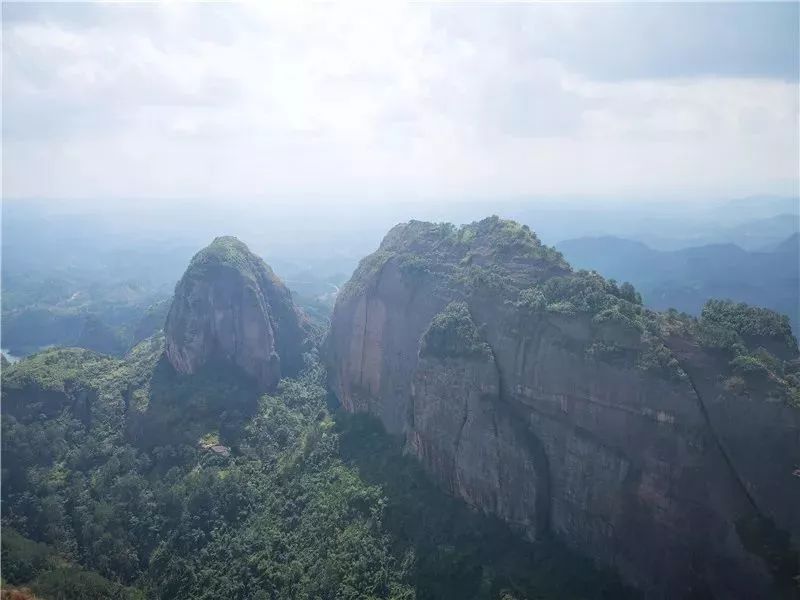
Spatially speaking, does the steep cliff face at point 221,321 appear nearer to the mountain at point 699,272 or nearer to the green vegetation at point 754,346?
the green vegetation at point 754,346

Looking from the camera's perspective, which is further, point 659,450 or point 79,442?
point 79,442

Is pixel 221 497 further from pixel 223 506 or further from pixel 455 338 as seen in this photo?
pixel 455 338

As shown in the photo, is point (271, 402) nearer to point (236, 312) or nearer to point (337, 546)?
point (236, 312)

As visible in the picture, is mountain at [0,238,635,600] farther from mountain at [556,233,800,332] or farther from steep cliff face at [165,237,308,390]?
mountain at [556,233,800,332]

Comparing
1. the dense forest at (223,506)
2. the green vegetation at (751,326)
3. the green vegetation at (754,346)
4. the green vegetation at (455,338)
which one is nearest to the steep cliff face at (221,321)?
the dense forest at (223,506)

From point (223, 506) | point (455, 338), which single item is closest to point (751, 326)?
point (455, 338)

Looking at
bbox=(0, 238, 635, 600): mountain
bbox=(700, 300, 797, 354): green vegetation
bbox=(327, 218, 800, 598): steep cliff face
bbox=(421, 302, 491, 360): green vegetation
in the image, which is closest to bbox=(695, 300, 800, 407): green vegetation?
bbox=(700, 300, 797, 354): green vegetation

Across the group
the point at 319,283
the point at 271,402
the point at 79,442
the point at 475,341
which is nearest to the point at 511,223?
the point at 475,341
